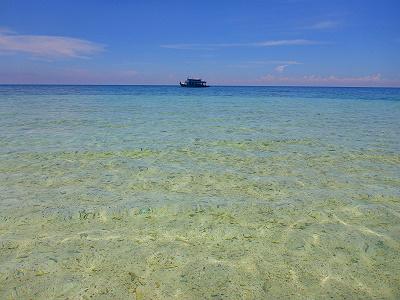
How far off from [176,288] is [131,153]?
642 centimetres

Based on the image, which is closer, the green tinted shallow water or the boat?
the green tinted shallow water

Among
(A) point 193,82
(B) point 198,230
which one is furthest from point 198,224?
(A) point 193,82

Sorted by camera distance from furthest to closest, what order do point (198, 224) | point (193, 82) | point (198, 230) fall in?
point (193, 82), point (198, 224), point (198, 230)

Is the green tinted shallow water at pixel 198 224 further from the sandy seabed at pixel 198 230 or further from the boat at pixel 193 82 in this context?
the boat at pixel 193 82

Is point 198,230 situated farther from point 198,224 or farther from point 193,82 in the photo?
point 193,82

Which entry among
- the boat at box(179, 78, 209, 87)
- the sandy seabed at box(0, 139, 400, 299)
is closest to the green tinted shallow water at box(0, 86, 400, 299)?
the sandy seabed at box(0, 139, 400, 299)

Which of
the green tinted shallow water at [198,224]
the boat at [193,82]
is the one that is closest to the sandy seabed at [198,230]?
the green tinted shallow water at [198,224]

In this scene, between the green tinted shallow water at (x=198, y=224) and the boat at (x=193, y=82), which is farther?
the boat at (x=193, y=82)

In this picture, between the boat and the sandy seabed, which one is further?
the boat

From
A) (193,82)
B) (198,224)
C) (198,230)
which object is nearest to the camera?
(198,230)

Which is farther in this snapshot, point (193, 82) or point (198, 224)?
point (193, 82)

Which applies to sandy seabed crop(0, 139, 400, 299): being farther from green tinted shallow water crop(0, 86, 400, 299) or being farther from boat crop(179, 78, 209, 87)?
boat crop(179, 78, 209, 87)

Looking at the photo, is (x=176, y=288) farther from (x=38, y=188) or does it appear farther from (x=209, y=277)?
(x=38, y=188)

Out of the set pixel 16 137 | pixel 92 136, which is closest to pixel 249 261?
pixel 92 136
